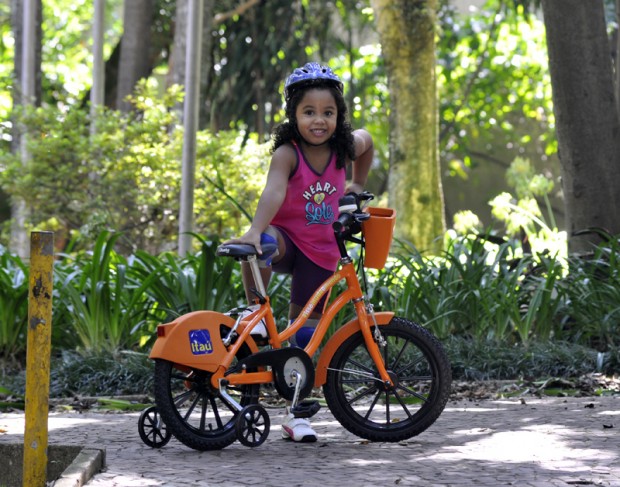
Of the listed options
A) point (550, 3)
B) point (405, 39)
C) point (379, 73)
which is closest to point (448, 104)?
point (379, 73)

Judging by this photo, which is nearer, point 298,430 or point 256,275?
point 256,275

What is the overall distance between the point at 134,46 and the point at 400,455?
16.5m

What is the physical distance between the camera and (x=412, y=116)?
1525 centimetres

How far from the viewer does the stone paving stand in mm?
4562

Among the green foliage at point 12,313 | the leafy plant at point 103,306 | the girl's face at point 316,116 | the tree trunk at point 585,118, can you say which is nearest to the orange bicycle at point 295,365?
the girl's face at point 316,116

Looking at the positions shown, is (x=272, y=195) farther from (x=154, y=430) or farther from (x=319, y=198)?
(x=154, y=430)

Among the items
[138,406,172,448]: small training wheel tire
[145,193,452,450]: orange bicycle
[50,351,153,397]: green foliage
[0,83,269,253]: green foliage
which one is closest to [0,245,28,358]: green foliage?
[50,351,153,397]: green foliage

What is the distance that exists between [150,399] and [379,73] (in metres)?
20.8

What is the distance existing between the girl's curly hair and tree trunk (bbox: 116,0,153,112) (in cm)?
1508

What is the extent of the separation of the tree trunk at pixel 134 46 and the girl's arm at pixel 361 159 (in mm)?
14868

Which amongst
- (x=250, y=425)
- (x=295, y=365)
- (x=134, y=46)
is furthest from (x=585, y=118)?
Result: (x=134, y=46)

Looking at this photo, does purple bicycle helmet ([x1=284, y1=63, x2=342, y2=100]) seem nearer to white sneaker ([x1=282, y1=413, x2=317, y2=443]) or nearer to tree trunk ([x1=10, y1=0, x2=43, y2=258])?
white sneaker ([x1=282, y1=413, x2=317, y2=443])

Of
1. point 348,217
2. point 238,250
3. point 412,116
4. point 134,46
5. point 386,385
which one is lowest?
point 386,385

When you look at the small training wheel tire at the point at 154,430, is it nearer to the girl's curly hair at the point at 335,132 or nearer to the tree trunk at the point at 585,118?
the girl's curly hair at the point at 335,132
